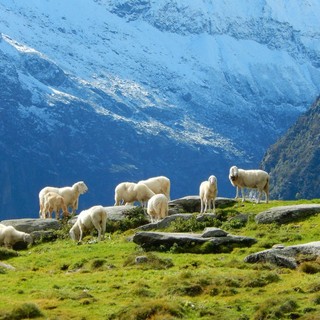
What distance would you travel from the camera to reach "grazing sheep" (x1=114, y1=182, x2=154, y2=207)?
66062 millimetres

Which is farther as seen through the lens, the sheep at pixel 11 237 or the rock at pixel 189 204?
the rock at pixel 189 204

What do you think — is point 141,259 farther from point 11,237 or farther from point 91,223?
point 11,237

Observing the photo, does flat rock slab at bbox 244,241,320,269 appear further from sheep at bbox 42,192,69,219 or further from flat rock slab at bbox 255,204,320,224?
sheep at bbox 42,192,69,219

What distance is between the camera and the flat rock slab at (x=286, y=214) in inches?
2069

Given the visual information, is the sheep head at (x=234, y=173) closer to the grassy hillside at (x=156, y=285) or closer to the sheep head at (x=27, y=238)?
the grassy hillside at (x=156, y=285)

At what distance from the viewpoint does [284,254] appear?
133 ft

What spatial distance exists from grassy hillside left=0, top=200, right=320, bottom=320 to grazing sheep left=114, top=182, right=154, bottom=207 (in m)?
17.2

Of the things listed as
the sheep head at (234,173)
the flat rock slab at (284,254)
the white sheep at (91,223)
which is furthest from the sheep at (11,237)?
the flat rock slab at (284,254)

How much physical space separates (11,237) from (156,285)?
1978 centimetres

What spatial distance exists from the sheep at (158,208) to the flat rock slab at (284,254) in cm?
1724

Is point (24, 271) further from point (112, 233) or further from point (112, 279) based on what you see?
point (112, 233)

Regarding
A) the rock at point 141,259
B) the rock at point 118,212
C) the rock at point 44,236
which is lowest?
the rock at point 44,236

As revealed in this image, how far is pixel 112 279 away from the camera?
1508 inches

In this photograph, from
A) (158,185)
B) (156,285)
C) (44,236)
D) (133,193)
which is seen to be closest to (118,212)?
(44,236)
